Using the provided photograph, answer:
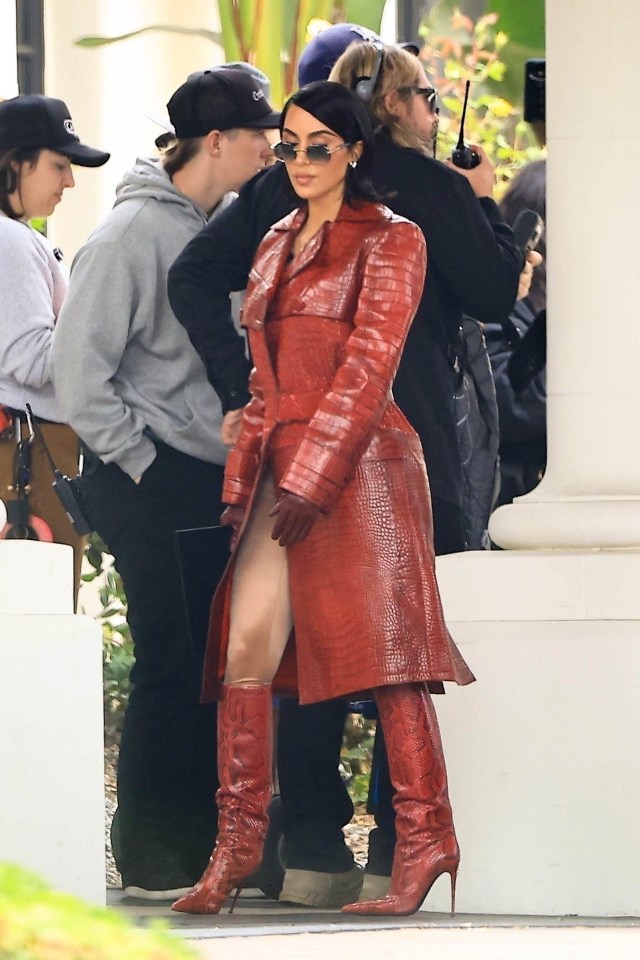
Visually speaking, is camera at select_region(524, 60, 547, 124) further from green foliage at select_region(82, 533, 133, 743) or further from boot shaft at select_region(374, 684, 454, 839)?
green foliage at select_region(82, 533, 133, 743)

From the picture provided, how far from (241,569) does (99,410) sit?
767mm

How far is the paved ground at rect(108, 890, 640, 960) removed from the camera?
3.41 m

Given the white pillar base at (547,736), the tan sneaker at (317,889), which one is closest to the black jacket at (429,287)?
the white pillar base at (547,736)

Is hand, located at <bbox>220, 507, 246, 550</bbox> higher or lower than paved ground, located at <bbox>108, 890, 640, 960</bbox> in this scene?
higher

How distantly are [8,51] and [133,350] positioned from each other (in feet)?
15.1

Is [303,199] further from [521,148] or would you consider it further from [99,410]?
[521,148]

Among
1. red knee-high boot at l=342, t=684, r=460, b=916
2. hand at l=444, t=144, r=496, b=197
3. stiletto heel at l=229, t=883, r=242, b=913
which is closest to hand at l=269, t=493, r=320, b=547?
red knee-high boot at l=342, t=684, r=460, b=916

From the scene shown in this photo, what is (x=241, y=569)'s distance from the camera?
4.23m

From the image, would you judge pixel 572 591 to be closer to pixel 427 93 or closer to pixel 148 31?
pixel 427 93

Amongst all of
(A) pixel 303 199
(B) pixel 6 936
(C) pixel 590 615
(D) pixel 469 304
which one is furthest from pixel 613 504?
(B) pixel 6 936

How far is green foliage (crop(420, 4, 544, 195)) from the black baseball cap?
8.97 ft

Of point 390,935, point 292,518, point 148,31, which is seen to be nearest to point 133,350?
point 292,518

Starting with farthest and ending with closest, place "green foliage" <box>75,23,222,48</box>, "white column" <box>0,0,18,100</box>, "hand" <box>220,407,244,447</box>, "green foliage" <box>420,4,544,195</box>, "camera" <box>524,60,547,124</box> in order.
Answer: "green foliage" <box>75,23,222,48</box>
"white column" <box>0,0,18,100</box>
"green foliage" <box>420,4,544,195</box>
"camera" <box>524,60,547,124</box>
"hand" <box>220,407,244,447</box>

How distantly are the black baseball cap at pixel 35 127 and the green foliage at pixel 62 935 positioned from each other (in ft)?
12.9
